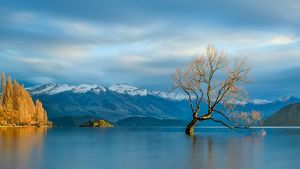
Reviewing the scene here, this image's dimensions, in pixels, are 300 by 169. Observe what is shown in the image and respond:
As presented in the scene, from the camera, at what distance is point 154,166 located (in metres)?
33.2

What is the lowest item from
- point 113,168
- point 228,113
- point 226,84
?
point 113,168

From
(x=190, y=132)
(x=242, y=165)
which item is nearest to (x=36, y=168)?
(x=242, y=165)

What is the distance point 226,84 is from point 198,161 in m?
53.9

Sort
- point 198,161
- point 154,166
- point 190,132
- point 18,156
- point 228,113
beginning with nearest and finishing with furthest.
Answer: point 154,166 → point 198,161 → point 18,156 → point 228,113 → point 190,132

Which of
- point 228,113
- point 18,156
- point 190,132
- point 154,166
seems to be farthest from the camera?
point 190,132

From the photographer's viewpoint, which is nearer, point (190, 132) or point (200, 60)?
point (200, 60)

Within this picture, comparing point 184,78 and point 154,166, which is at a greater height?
point 184,78

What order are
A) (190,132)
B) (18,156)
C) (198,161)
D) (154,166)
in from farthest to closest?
1. (190,132)
2. (18,156)
3. (198,161)
4. (154,166)

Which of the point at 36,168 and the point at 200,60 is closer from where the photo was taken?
the point at 36,168

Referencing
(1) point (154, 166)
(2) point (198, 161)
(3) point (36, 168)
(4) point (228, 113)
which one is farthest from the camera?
(4) point (228, 113)

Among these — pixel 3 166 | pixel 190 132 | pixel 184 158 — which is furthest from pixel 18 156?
pixel 190 132

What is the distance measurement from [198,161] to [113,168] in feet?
25.5

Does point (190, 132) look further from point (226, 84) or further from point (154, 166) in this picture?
point (154, 166)

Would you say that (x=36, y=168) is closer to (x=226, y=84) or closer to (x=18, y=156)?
(x=18, y=156)
